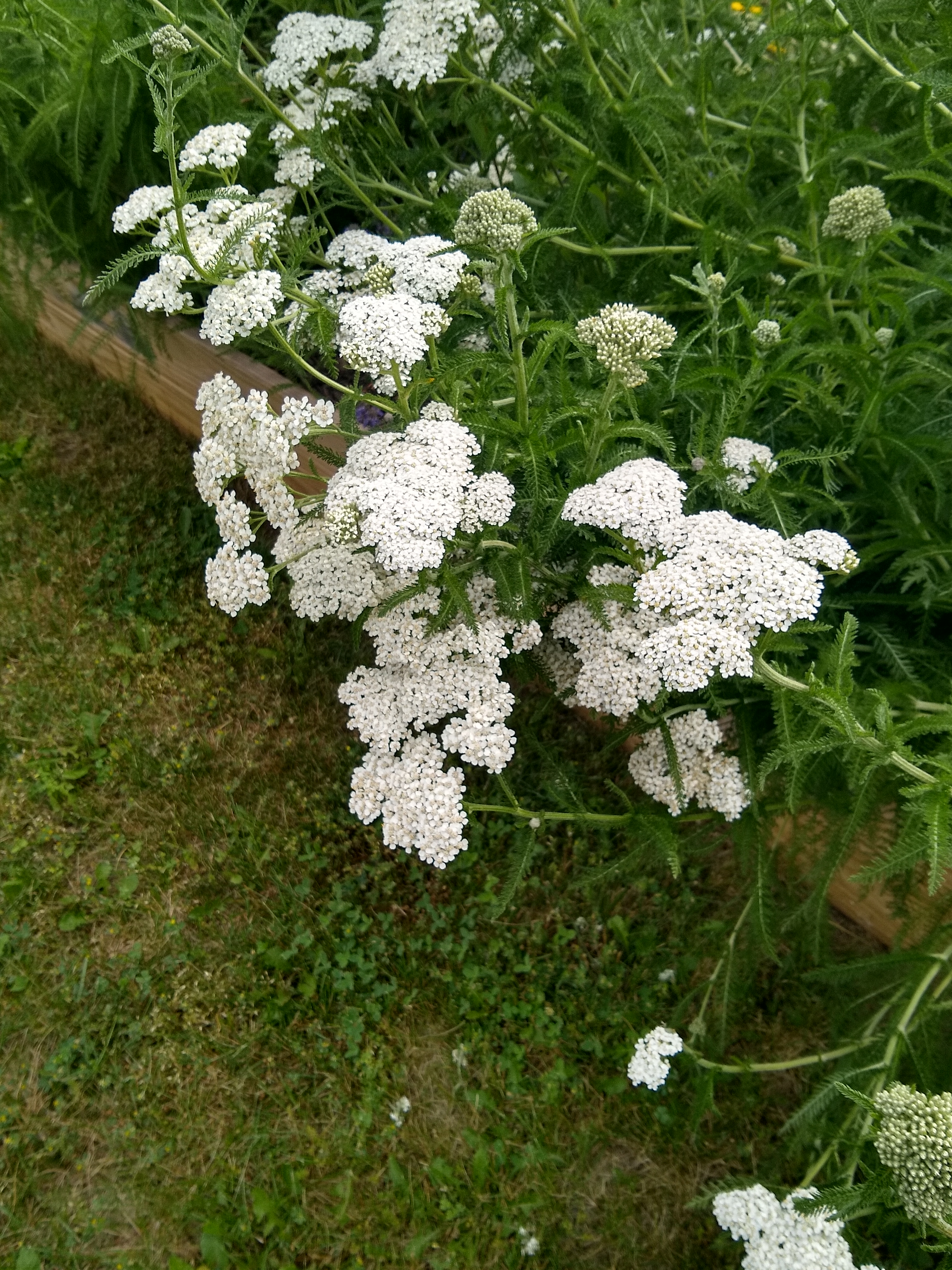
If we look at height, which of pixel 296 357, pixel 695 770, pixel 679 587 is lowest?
pixel 695 770

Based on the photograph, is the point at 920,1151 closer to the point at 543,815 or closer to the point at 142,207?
the point at 543,815

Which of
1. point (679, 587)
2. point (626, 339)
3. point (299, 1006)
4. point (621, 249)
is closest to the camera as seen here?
point (679, 587)

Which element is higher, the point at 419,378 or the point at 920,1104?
the point at 419,378

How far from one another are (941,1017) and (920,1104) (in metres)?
0.82

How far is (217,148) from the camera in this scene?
215 centimetres

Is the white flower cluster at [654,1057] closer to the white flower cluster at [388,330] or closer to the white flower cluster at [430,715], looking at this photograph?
the white flower cluster at [430,715]

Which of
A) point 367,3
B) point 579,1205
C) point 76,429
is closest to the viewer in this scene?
point 579,1205

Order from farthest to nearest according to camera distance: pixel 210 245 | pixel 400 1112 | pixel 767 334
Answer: pixel 400 1112 < pixel 767 334 < pixel 210 245

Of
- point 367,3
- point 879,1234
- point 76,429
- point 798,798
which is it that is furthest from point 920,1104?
point 76,429

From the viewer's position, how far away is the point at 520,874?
222 centimetres

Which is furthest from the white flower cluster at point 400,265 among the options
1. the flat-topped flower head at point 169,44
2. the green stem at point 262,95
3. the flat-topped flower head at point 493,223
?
the flat-topped flower head at point 169,44

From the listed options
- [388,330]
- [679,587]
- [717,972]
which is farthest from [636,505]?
[717,972]

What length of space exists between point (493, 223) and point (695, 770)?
1.36 meters

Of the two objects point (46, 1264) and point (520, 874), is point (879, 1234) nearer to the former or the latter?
point (520, 874)
